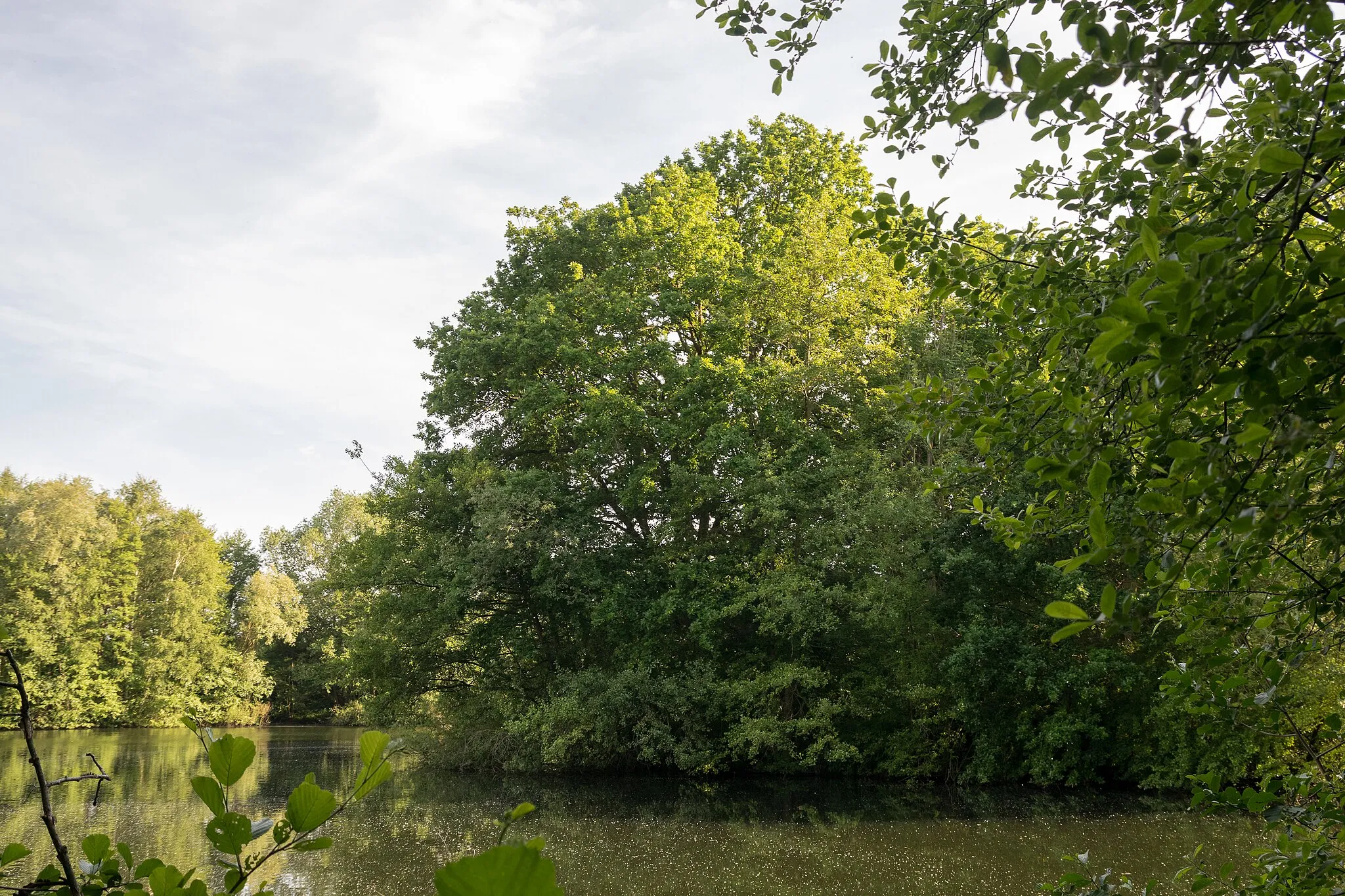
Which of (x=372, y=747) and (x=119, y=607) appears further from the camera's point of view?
(x=119, y=607)

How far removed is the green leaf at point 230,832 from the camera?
81cm

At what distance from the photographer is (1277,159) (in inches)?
45.6

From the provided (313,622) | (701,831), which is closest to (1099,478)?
(701,831)

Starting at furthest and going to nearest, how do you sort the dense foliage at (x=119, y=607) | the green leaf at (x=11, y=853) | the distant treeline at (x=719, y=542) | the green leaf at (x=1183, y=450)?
the dense foliage at (x=119, y=607) < the distant treeline at (x=719, y=542) < the green leaf at (x=1183, y=450) < the green leaf at (x=11, y=853)

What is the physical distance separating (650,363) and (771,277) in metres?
3.07

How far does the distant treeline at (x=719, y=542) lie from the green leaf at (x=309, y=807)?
1288 centimetres

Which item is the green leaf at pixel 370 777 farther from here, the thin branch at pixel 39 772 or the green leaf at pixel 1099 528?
the green leaf at pixel 1099 528

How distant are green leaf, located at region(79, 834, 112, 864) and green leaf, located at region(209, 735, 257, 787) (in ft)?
0.88

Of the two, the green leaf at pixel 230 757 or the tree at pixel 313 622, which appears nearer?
the green leaf at pixel 230 757

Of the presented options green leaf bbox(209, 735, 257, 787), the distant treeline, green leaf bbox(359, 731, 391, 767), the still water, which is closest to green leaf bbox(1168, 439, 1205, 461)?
green leaf bbox(359, 731, 391, 767)

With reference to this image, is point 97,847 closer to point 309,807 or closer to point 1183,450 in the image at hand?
point 309,807

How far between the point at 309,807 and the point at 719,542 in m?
16.8

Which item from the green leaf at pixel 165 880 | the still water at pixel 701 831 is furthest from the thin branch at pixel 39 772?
the still water at pixel 701 831

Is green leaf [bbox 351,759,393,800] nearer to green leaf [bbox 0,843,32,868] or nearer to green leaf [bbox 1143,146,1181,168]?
green leaf [bbox 0,843,32,868]
